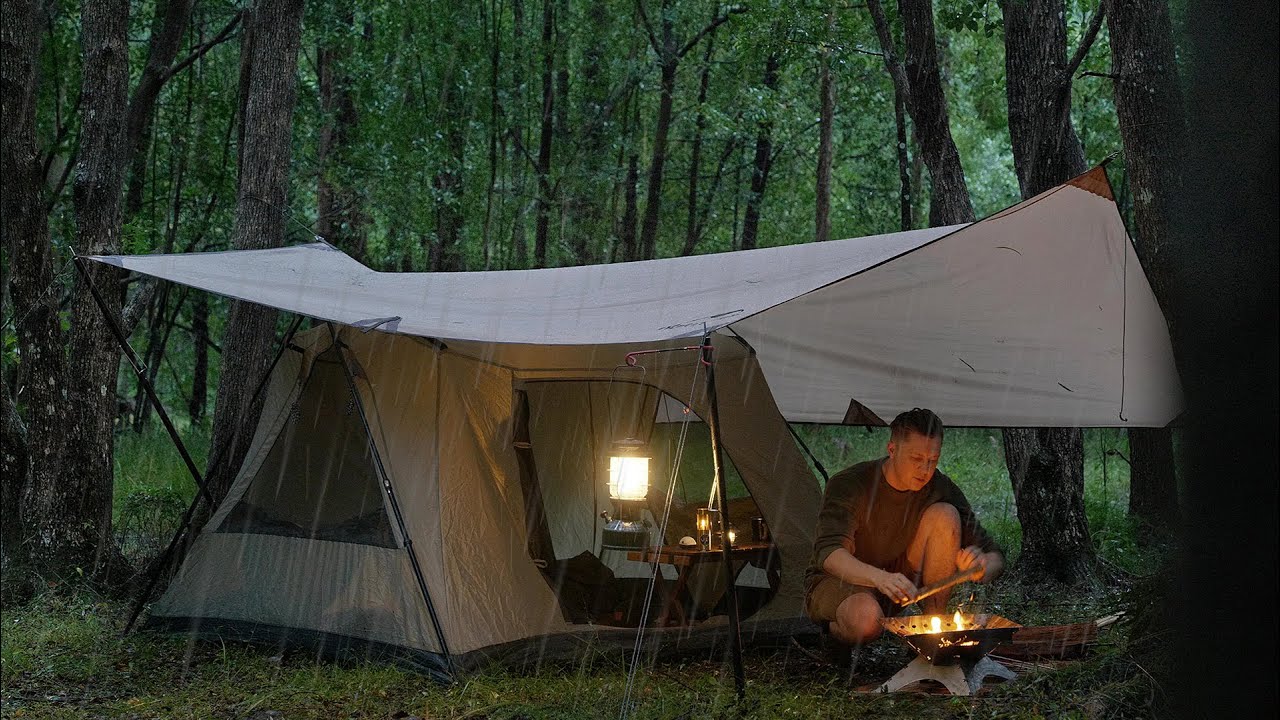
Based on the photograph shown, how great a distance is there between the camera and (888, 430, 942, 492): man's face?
4.23 metres

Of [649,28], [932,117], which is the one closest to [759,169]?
[649,28]

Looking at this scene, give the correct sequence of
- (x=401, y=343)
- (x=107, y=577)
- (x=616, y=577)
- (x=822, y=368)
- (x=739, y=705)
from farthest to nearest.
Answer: (x=107, y=577), (x=616, y=577), (x=401, y=343), (x=822, y=368), (x=739, y=705)

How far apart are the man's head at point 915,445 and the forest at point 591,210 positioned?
81 centimetres

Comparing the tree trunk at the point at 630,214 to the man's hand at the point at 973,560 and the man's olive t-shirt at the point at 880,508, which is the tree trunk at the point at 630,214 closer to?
the man's olive t-shirt at the point at 880,508

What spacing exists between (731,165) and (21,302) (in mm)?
11811

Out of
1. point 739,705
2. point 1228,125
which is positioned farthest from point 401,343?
point 1228,125

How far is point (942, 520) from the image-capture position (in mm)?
4238

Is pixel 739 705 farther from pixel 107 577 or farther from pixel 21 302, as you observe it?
pixel 21 302

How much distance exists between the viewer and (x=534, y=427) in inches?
219

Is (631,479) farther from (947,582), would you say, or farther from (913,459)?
(947,582)

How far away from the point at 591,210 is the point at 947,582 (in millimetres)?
11906

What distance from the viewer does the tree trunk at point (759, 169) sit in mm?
15148

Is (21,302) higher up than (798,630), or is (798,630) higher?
(21,302)

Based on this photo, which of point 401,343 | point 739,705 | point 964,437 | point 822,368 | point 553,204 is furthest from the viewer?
point 964,437
